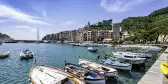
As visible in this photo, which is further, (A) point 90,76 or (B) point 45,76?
(A) point 90,76

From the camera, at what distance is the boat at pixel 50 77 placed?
53.9 ft

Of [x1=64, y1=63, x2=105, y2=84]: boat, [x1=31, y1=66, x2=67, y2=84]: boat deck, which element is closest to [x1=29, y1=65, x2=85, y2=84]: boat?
[x1=31, y1=66, x2=67, y2=84]: boat deck

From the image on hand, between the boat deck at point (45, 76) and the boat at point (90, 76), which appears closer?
the boat deck at point (45, 76)

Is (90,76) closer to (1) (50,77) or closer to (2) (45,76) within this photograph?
(1) (50,77)

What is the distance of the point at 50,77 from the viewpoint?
61.1 feet

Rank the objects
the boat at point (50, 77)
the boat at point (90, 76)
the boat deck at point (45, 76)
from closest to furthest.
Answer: the boat at point (50, 77)
the boat deck at point (45, 76)
the boat at point (90, 76)

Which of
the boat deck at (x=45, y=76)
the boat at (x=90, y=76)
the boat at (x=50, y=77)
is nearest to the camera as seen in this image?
the boat at (x=50, y=77)

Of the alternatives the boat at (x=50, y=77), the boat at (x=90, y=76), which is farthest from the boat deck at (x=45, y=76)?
the boat at (x=90, y=76)

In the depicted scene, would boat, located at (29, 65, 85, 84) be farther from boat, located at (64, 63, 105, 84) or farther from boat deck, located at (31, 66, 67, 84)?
boat, located at (64, 63, 105, 84)

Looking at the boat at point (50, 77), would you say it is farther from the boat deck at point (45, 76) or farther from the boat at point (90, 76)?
the boat at point (90, 76)

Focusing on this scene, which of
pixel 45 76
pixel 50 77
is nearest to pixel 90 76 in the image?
pixel 50 77

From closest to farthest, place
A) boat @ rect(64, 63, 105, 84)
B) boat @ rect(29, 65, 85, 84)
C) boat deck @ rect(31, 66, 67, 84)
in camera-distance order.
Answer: boat @ rect(29, 65, 85, 84), boat deck @ rect(31, 66, 67, 84), boat @ rect(64, 63, 105, 84)

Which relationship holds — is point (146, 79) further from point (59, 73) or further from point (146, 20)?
point (146, 20)

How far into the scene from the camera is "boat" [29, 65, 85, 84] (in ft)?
53.9
